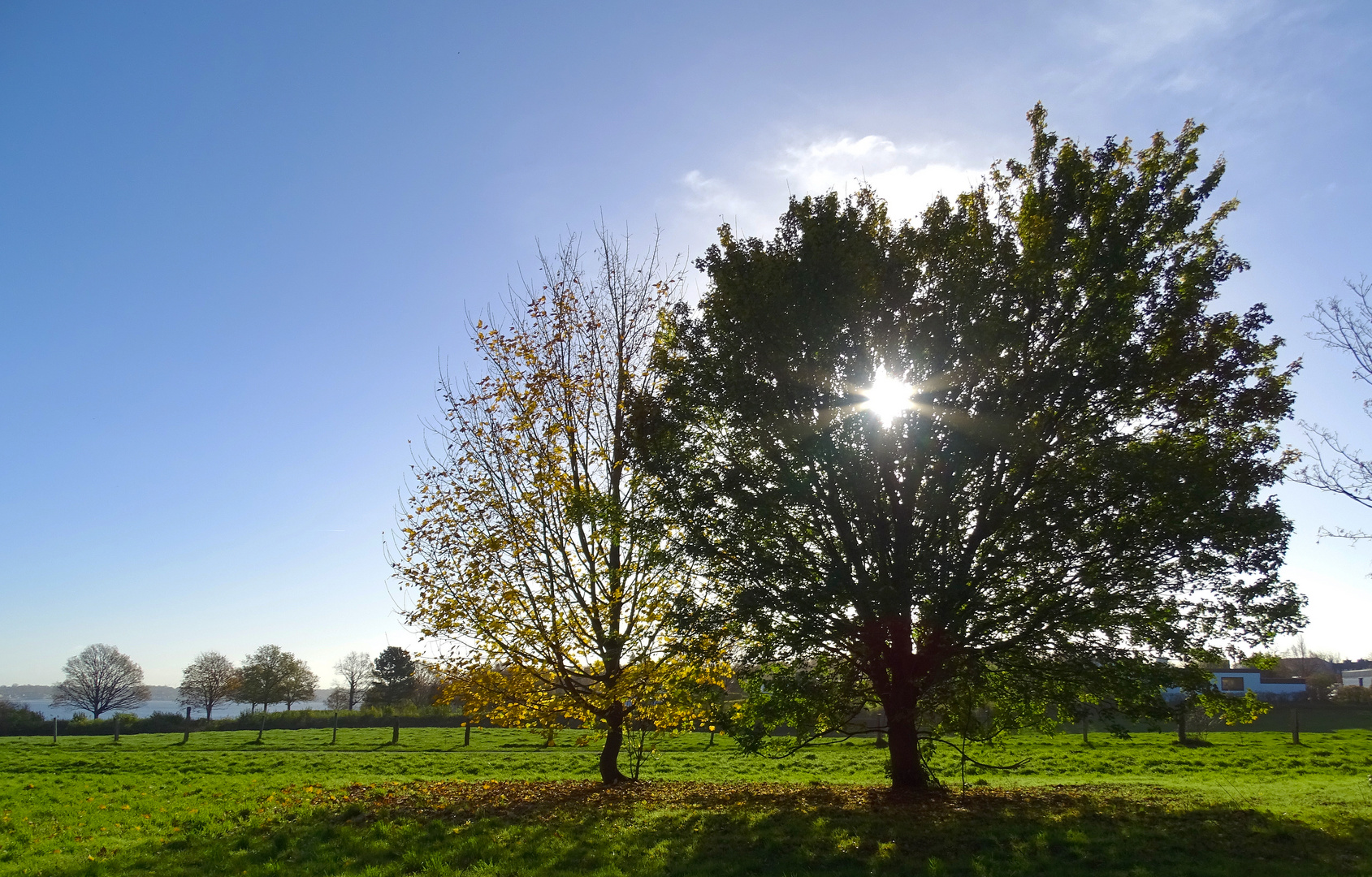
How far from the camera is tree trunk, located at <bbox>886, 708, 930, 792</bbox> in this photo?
1411 cm

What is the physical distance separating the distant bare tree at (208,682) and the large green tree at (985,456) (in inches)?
3412

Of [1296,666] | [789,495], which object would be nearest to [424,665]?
[789,495]

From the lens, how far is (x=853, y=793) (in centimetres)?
1450

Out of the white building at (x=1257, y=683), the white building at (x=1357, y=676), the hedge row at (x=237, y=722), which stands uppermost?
the hedge row at (x=237, y=722)

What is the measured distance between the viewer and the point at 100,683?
90625 mm

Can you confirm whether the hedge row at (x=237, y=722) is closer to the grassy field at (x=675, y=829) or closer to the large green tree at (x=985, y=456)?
the grassy field at (x=675, y=829)

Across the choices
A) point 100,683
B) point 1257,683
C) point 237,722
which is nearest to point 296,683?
point 237,722

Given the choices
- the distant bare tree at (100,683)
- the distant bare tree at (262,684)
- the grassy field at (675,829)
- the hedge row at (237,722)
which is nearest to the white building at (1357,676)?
the grassy field at (675,829)

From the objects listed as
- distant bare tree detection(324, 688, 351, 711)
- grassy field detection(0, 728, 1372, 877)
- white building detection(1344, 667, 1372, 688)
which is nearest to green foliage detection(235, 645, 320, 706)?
distant bare tree detection(324, 688, 351, 711)

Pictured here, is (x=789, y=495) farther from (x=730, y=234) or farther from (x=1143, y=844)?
(x=1143, y=844)

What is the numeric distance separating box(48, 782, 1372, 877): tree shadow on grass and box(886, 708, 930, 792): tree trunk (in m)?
0.72

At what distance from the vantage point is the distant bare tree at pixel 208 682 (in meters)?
83.8

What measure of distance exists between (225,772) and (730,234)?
25.9m

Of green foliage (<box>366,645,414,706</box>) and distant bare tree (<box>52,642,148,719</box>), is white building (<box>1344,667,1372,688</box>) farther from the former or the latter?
distant bare tree (<box>52,642,148,719</box>)
